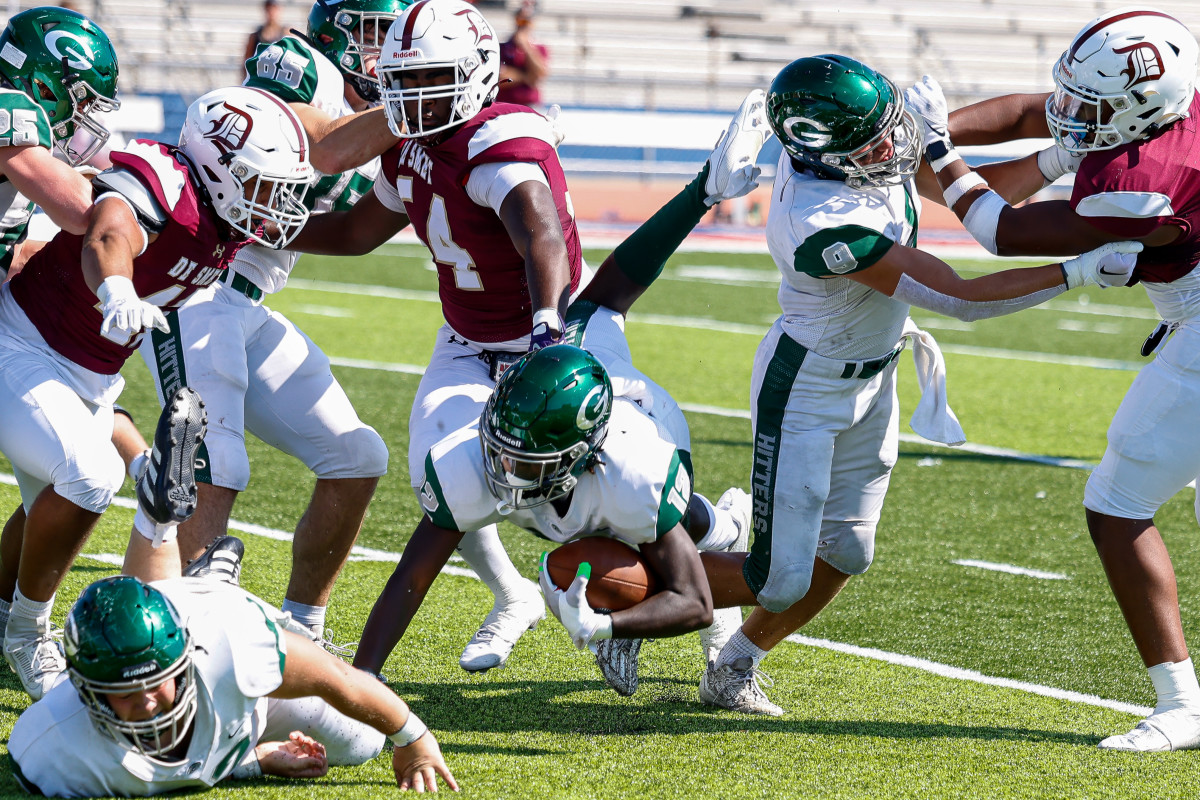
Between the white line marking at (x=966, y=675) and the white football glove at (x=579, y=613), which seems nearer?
the white football glove at (x=579, y=613)

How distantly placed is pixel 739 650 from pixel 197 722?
1.50 m

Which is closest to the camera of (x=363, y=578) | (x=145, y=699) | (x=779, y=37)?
(x=145, y=699)

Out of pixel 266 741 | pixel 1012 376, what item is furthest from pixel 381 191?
pixel 1012 376

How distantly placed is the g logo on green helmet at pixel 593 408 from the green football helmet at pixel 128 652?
0.90 m

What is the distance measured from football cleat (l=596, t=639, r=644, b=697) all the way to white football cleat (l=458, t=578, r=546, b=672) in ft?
0.98

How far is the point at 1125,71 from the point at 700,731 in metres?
1.88

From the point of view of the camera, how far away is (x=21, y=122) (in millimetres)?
3186

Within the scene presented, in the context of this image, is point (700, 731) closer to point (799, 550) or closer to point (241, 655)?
point (799, 550)

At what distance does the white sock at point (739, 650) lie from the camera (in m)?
3.53

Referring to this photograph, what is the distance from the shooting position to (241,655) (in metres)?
2.53

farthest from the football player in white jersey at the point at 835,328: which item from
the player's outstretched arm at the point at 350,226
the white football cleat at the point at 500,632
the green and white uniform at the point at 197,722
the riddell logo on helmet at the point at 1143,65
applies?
the green and white uniform at the point at 197,722

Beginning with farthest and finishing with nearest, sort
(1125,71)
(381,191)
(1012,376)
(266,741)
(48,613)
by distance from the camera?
(1012,376), (381,191), (48,613), (1125,71), (266,741)

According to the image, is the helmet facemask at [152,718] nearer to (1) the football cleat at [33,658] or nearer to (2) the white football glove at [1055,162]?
(1) the football cleat at [33,658]

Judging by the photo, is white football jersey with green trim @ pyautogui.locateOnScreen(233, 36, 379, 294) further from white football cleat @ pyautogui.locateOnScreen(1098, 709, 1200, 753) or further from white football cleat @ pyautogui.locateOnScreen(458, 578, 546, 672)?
white football cleat @ pyautogui.locateOnScreen(1098, 709, 1200, 753)
